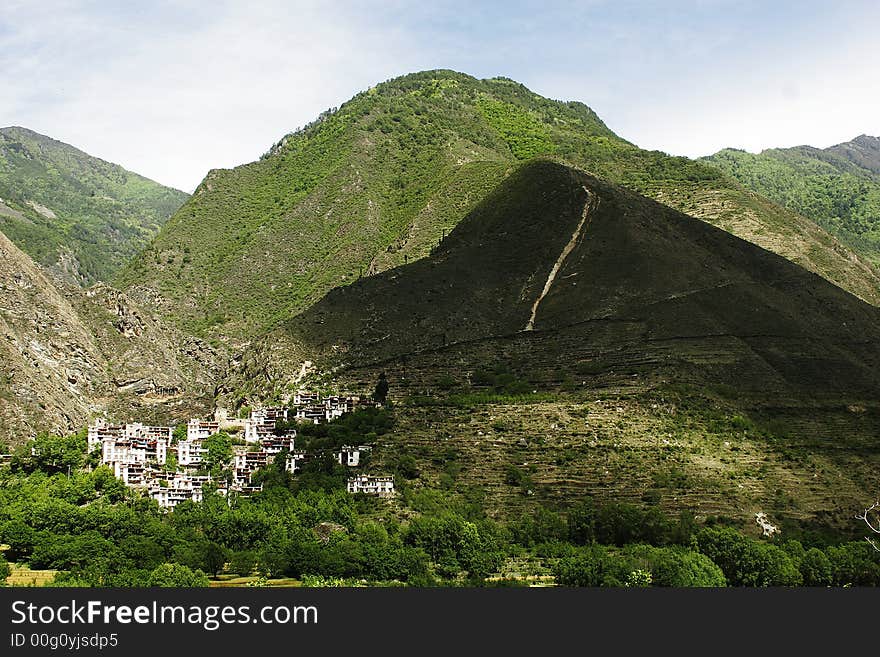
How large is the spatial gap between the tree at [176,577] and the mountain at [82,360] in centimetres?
4351

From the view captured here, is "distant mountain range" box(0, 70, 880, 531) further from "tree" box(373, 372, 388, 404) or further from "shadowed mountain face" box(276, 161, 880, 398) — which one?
"tree" box(373, 372, 388, 404)

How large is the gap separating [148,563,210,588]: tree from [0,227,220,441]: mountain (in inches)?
1713

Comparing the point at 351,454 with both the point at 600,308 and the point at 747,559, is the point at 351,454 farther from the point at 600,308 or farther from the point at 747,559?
the point at 600,308

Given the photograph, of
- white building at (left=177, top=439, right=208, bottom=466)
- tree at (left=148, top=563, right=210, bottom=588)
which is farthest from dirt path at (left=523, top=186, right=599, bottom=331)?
tree at (left=148, top=563, right=210, bottom=588)

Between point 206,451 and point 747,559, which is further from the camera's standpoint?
point 206,451

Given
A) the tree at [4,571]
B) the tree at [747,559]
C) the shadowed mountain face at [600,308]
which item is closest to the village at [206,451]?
the shadowed mountain face at [600,308]

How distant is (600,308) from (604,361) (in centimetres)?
1248

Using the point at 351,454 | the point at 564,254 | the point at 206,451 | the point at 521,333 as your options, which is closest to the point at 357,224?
the point at 564,254

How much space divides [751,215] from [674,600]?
107257mm

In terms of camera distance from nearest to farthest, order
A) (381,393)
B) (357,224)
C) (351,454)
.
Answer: (351,454) → (381,393) → (357,224)

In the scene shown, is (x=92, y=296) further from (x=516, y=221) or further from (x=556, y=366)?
(x=556, y=366)

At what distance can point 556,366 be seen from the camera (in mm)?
105562

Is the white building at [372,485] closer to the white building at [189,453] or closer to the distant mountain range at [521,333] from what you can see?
the distant mountain range at [521,333]

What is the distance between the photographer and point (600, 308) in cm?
11506
